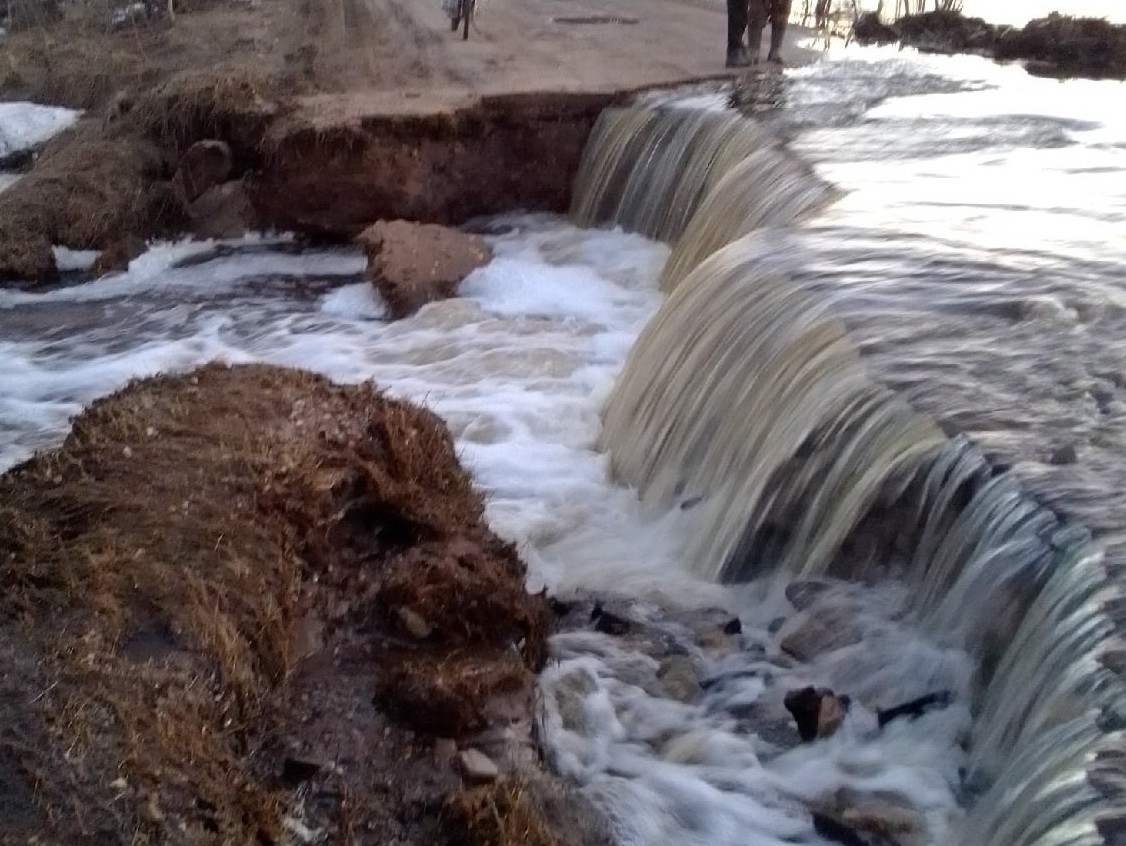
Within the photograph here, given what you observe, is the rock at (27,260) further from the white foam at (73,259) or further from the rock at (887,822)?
the rock at (887,822)

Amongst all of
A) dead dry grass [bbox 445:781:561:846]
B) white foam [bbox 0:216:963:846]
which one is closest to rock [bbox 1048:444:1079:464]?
white foam [bbox 0:216:963:846]

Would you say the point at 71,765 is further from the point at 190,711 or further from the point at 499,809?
the point at 499,809

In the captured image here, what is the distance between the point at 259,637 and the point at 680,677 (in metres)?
1.28

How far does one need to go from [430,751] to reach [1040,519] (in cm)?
172

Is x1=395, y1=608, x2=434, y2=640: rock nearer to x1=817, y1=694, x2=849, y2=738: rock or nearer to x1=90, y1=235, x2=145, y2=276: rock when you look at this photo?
x1=817, y1=694, x2=849, y2=738: rock

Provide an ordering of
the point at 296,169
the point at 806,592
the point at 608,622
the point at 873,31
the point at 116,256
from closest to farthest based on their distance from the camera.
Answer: the point at 806,592, the point at 608,622, the point at 116,256, the point at 296,169, the point at 873,31

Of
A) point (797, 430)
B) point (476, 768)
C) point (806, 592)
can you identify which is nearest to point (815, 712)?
point (806, 592)

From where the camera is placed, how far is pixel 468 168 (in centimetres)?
873

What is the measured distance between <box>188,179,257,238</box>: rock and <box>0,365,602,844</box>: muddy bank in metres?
4.64

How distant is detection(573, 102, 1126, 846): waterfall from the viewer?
271 centimetres

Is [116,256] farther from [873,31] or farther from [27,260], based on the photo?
[873,31]

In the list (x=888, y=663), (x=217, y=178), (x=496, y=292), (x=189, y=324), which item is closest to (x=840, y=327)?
(x=888, y=663)

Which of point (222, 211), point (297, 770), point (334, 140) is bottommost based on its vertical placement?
point (297, 770)

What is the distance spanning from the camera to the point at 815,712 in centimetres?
335
